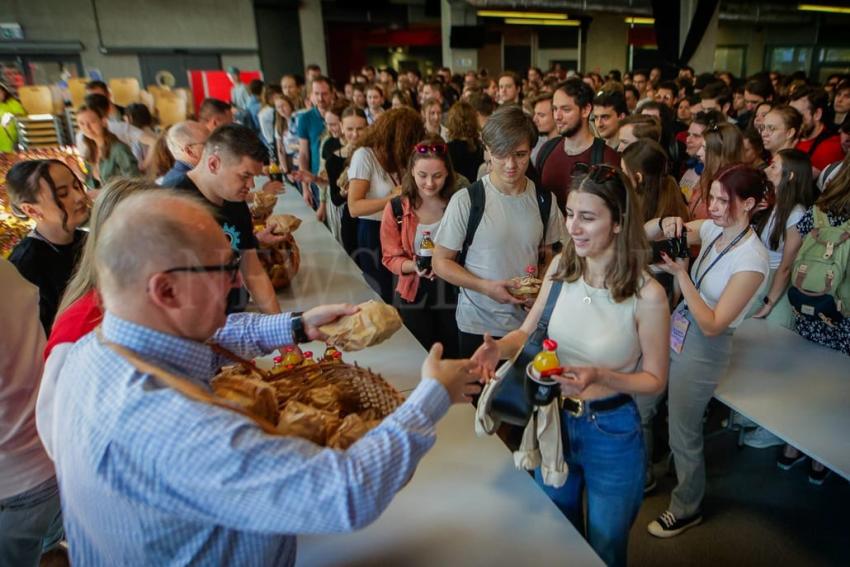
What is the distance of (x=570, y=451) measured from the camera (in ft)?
5.50

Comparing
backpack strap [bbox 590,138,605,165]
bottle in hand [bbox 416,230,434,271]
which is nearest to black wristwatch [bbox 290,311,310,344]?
bottle in hand [bbox 416,230,434,271]

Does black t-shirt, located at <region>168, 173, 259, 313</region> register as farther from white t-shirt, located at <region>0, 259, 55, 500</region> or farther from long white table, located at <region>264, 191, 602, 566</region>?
long white table, located at <region>264, 191, 602, 566</region>

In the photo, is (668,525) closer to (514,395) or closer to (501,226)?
(514,395)

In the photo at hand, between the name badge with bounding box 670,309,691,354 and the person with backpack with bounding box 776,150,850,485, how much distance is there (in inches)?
31.2

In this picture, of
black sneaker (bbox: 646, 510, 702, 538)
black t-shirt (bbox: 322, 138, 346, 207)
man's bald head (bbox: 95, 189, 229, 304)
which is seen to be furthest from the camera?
black t-shirt (bbox: 322, 138, 346, 207)

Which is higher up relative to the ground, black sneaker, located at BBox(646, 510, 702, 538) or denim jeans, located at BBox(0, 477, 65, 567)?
denim jeans, located at BBox(0, 477, 65, 567)

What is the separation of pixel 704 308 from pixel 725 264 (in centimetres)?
27

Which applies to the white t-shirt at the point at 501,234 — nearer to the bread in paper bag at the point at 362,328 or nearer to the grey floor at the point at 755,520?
the bread in paper bag at the point at 362,328

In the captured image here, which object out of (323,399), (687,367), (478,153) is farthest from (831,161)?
(323,399)

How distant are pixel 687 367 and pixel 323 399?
1596 millimetres

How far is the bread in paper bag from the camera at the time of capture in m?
1.51

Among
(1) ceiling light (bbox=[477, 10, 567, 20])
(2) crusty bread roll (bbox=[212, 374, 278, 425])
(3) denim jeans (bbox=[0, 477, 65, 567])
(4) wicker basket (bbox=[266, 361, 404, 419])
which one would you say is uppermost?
(1) ceiling light (bbox=[477, 10, 567, 20])

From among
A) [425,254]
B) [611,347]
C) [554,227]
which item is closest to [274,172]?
[425,254]

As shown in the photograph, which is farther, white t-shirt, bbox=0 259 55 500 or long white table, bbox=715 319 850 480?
long white table, bbox=715 319 850 480
